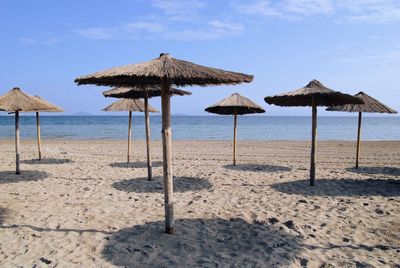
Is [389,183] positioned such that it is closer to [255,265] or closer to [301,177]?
[301,177]

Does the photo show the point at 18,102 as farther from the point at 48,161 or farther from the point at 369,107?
the point at 369,107

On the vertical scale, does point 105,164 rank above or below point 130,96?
below

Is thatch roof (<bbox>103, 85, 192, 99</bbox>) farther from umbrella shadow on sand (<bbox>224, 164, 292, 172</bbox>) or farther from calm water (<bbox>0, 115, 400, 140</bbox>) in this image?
calm water (<bbox>0, 115, 400, 140</bbox>)

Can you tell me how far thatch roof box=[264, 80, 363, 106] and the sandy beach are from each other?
1995 millimetres

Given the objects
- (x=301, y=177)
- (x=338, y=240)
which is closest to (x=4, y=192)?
(x=338, y=240)

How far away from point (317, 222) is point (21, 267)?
4073 mm

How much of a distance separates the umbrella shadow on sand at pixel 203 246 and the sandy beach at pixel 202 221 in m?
0.01

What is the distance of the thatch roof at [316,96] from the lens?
7.20 metres

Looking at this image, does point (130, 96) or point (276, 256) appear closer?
point (276, 256)

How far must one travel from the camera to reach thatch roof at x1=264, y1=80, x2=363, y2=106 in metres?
7.20

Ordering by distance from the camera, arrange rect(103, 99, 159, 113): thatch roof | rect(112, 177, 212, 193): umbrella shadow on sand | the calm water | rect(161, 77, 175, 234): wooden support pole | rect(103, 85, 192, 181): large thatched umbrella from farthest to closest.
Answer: the calm water → rect(103, 99, 159, 113): thatch roof → rect(103, 85, 192, 181): large thatched umbrella → rect(112, 177, 212, 193): umbrella shadow on sand → rect(161, 77, 175, 234): wooden support pole

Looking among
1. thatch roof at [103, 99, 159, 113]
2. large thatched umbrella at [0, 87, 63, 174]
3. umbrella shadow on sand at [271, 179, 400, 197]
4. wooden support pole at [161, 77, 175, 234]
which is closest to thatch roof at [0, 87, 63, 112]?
large thatched umbrella at [0, 87, 63, 174]

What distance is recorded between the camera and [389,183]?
8031 mm

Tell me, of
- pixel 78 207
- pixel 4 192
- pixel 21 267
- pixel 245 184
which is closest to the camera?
pixel 21 267
